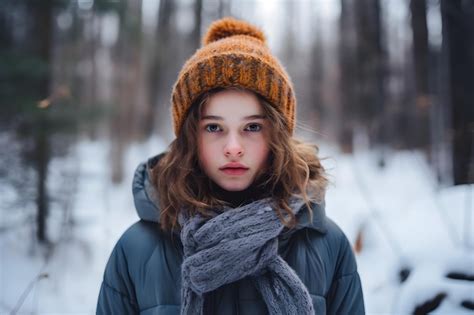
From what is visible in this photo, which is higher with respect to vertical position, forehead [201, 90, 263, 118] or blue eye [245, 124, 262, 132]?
forehead [201, 90, 263, 118]

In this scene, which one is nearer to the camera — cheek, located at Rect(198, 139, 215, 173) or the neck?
cheek, located at Rect(198, 139, 215, 173)

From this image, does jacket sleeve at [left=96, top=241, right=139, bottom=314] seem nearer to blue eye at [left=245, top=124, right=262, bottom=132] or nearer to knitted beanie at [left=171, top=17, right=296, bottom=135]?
knitted beanie at [left=171, top=17, right=296, bottom=135]

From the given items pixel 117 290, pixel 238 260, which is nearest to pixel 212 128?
pixel 238 260

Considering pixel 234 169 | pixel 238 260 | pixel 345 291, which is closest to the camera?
pixel 238 260

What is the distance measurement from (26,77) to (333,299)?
4.75 meters

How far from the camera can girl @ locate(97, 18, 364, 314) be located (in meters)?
1.23

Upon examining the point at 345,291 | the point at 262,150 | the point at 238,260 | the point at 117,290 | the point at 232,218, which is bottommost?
the point at 345,291

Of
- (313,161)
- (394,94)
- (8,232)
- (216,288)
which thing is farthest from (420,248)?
(394,94)

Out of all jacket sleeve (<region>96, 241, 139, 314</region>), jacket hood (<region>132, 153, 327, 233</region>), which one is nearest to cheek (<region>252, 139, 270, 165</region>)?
jacket hood (<region>132, 153, 327, 233</region>)

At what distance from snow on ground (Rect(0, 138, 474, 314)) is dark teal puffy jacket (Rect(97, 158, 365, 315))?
1.09 ft

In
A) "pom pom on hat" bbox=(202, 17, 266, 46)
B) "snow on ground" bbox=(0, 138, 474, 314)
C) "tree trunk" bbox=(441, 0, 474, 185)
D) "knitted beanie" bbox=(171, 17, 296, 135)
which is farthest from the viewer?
"tree trunk" bbox=(441, 0, 474, 185)

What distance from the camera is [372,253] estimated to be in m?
4.26

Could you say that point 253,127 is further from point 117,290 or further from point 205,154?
point 117,290

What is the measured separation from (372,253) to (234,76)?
12.2 ft
